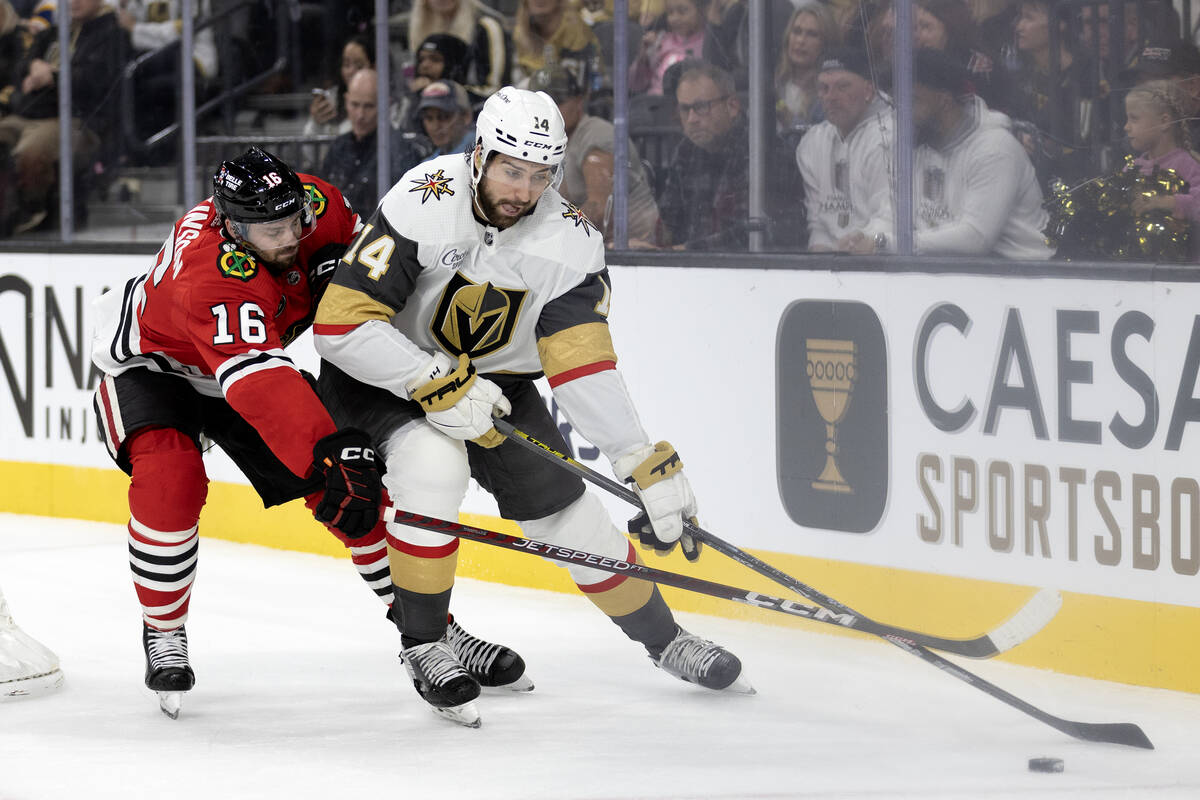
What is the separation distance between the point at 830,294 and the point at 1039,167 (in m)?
0.58

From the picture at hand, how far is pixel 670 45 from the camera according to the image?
434 centimetres

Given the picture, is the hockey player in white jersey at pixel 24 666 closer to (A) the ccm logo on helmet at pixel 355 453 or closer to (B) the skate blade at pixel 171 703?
(B) the skate blade at pixel 171 703

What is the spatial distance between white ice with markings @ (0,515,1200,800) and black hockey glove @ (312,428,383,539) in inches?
16.7

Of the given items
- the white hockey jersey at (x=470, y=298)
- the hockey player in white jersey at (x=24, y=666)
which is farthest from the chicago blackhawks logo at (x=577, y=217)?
the hockey player in white jersey at (x=24, y=666)

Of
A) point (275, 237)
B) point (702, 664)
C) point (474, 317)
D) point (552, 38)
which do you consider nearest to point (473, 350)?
point (474, 317)

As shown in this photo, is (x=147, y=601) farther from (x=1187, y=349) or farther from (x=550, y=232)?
(x=1187, y=349)

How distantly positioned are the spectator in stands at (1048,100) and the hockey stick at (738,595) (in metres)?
1.13

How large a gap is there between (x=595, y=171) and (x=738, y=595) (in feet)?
6.23

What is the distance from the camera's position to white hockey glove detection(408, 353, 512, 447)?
2982mm

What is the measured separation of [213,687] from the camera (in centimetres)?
348

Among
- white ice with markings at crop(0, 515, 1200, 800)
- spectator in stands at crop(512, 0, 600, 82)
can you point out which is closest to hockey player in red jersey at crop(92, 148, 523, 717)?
white ice with markings at crop(0, 515, 1200, 800)

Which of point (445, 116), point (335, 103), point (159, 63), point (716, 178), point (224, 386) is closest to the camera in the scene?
point (224, 386)

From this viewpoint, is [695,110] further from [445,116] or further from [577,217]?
[577,217]

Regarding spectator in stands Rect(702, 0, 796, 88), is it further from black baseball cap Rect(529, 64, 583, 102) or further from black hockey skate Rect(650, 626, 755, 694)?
black hockey skate Rect(650, 626, 755, 694)
